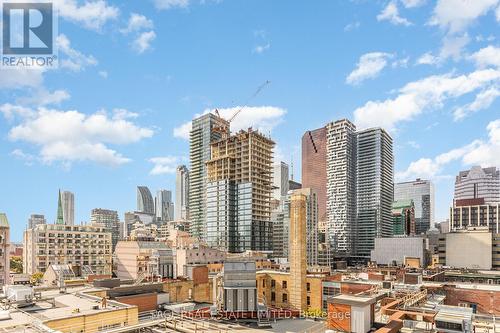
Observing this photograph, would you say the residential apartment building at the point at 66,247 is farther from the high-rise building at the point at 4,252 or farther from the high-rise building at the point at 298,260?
the high-rise building at the point at 298,260

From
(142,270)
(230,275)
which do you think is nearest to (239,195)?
(142,270)

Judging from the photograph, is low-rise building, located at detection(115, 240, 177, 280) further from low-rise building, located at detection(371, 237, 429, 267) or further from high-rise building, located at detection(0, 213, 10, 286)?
low-rise building, located at detection(371, 237, 429, 267)

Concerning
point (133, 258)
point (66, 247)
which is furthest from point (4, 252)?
point (66, 247)

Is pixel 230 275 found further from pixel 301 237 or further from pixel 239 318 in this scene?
pixel 301 237

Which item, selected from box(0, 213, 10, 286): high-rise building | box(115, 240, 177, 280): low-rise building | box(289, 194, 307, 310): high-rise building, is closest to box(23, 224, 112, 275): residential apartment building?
box(115, 240, 177, 280): low-rise building

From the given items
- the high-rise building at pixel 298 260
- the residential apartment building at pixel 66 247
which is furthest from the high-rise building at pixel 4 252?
the high-rise building at pixel 298 260
